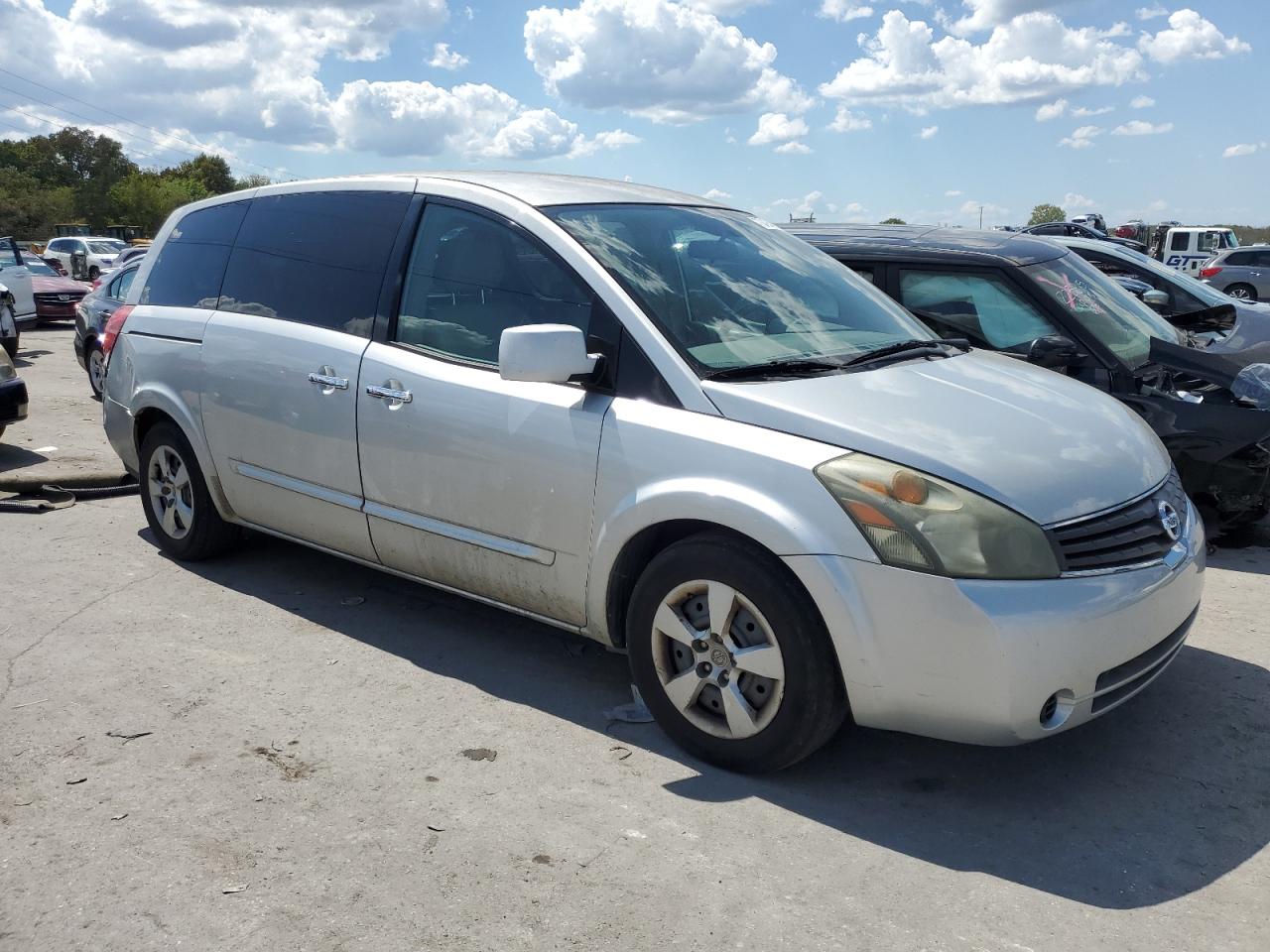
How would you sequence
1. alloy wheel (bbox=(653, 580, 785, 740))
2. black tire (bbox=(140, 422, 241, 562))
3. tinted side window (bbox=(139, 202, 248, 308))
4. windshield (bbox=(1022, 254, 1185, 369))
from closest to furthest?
alloy wheel (bbox=(653, 580, 785, 740)), tinted side window (bbox=(139, 202, 248, 308)), black tire (bbox=(140, 422, 241, 562)), windshield (bbox=(1022, 254, 1185, 369))

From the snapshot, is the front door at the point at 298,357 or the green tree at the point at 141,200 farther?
the green tree at the point at 141,200

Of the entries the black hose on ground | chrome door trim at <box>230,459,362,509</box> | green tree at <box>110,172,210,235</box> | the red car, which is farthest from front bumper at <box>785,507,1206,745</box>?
green tree at <box>110,172,210,235</box>

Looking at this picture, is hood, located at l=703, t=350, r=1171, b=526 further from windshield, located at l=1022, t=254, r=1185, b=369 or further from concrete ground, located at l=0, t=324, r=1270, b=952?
windshield, located at l=1022, t=254, r=1185, b=369

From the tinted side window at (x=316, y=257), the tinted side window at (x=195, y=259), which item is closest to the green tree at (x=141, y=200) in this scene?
the tinted side window at (x=195, y=259)

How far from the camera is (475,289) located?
14.1 ft

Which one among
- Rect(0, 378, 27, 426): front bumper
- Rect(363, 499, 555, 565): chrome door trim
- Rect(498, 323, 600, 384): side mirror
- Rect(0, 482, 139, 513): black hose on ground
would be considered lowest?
Rect(0, 482, 139, 513): black hose on ground

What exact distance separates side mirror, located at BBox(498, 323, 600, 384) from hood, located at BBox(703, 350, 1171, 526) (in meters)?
0.45

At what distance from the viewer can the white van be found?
36.9 metres

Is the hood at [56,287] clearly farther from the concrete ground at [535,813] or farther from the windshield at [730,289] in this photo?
the windshield at [730,289]

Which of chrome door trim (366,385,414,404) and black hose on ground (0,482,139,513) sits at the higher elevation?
chrome door trim (366,385,414,404)

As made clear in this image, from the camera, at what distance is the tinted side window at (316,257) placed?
463cm

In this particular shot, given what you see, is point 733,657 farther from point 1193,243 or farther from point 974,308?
point 1193,243

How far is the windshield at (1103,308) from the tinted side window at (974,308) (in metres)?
0.16

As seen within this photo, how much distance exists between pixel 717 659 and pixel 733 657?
0.08 meters
